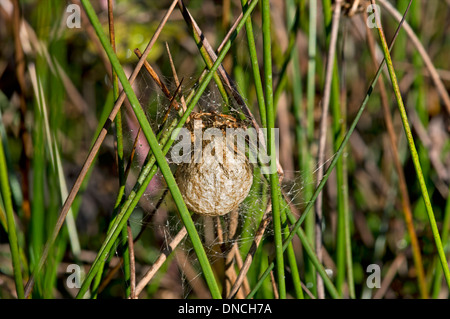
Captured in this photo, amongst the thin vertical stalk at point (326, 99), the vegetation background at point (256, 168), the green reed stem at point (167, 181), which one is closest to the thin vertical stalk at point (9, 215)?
the vegetation background at point (256, 168)

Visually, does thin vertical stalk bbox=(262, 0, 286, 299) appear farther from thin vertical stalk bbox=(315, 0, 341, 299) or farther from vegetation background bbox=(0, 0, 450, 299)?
thin vertical stalk bbox=(315, 0, 341, 299)

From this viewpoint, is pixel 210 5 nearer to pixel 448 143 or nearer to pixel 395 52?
pixel 395 52

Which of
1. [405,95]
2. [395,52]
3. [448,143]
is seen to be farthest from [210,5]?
[448,143]

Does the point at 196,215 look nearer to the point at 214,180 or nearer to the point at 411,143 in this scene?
the point at 214,180

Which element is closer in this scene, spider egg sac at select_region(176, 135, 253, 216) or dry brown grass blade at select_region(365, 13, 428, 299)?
spider egg sac at select_region(176, 135, 253, 216)

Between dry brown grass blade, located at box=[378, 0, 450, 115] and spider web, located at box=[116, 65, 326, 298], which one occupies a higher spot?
dry brown grass blade, located at box=[378, 0, 450, 115]

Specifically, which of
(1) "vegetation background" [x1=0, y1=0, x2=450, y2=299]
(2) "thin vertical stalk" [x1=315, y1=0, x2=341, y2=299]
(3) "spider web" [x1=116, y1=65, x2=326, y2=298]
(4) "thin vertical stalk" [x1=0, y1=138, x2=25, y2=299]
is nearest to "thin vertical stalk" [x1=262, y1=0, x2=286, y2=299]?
(1) "vegetation background" [x1=0, y1=0, x2=450, y2=299]
